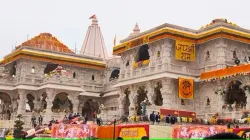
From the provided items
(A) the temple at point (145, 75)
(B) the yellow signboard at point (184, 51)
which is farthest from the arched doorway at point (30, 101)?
(B) the yellow signboard at point (184, 51)

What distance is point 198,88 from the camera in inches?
1379

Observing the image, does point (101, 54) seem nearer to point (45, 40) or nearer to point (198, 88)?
point (45, 40)

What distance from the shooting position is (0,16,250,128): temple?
33031 millimetres

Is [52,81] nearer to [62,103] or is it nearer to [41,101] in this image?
[41,101]

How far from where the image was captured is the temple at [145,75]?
108ft

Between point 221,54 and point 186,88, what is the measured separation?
4325 mm

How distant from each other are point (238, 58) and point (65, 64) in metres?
22.0

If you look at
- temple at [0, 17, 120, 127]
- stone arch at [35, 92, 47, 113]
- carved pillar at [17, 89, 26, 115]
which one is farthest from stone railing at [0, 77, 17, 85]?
stone arch at [35, 92, 47, 113]

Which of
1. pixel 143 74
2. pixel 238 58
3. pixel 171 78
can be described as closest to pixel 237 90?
pixel 238 58

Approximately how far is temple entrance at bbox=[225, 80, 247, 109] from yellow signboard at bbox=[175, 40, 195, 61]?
4602mm

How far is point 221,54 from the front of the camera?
3325cm

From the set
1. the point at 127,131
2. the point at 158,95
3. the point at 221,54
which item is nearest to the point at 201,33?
the point at 221,54

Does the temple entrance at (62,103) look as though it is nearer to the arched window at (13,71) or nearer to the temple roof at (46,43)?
the temple roof at (46,43)

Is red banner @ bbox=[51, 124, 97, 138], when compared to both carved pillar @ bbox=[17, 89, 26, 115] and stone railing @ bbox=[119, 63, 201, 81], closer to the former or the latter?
stone railing @ bbox=[119, 63, 201, 81]
